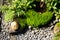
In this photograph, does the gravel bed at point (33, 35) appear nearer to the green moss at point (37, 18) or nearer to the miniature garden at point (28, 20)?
the miniature garden at point (28, 20)

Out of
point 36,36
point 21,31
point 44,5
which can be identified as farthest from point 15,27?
point 44,5

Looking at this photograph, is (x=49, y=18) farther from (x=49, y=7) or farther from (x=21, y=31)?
(x=21, y=31)

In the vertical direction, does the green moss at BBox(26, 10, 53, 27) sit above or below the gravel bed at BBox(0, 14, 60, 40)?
above

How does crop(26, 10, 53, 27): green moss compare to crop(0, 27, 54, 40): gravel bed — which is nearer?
crop(0, 27, 54, 40): gravel bed

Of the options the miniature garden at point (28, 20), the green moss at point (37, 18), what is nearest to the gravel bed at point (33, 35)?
the miniature garden at point (28, 20)

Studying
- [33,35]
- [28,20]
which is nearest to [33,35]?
[33,35]

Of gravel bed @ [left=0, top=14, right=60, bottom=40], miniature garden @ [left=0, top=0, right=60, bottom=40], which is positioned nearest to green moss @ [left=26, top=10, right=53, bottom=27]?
miniature garden @ [left=0, top=0, right=60, bottom=40]

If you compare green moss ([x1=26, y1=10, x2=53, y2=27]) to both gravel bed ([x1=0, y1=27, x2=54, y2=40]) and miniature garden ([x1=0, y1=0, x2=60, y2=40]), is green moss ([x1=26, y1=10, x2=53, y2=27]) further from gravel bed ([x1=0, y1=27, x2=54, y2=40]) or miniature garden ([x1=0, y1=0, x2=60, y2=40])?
gravel bed ([x1=0, y1=27, x2=54, y2=40])

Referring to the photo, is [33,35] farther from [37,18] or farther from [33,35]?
[37,18]
